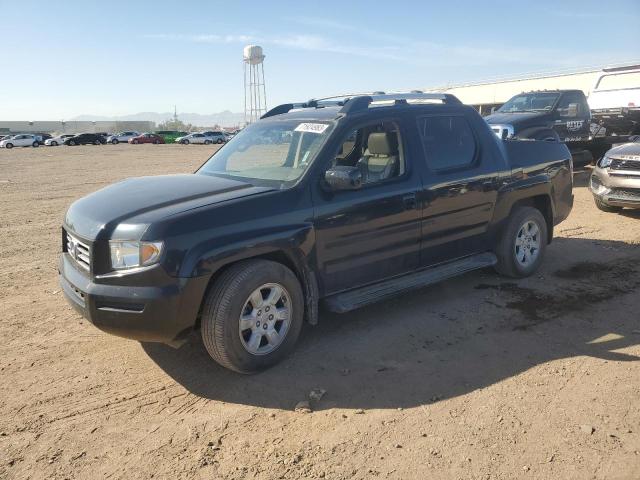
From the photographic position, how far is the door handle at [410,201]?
446 cm

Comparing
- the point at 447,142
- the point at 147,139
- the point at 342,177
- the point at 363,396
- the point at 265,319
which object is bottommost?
the point at 363,396

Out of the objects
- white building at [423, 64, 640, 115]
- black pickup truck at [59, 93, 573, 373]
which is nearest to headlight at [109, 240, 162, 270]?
black pickup truck at [59, 93, 573, 373]

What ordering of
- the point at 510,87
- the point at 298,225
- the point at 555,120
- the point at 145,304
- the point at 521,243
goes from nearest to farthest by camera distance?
1. the point at 145,304
2. the point at 298,225
3. the point at 521,243
4. the point at 555,120
5. the point at 510,87

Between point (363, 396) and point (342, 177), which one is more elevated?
point (342, 177)

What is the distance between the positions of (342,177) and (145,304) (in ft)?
5.40

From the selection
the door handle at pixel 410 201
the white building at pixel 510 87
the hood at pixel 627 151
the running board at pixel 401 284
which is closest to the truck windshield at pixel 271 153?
the door handle at pixel 410 201

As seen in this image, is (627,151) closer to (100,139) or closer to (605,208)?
(605,208)

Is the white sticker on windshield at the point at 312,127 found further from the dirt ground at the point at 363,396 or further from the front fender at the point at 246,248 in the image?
the dirt ground at the point at 363,396

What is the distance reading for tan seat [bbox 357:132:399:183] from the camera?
4.51 metres

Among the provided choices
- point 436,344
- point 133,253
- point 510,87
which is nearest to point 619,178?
point 436,344

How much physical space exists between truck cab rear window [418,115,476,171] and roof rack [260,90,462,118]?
24cm

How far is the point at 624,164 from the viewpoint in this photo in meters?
8.50

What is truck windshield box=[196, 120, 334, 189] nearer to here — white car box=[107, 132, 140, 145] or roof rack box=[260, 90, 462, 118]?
roof rack box=[260, 90, 462, 118]

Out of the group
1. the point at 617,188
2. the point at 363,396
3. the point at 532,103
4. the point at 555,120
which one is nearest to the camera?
the point at 363,396
